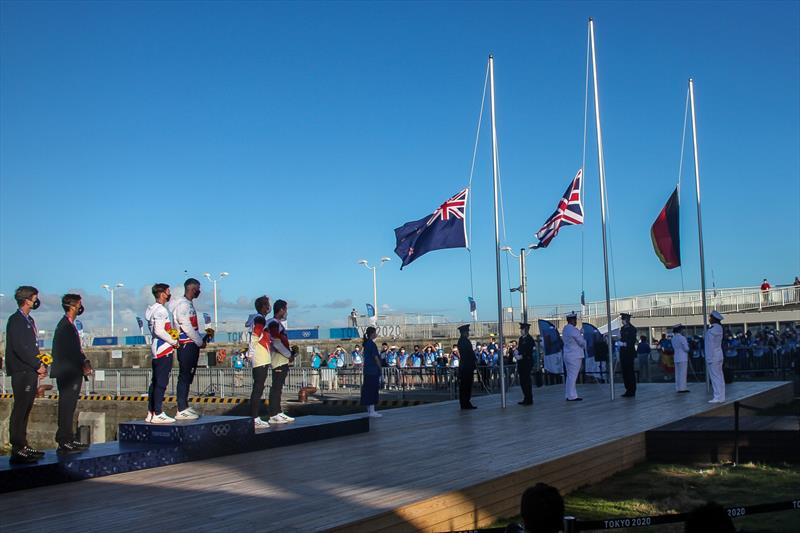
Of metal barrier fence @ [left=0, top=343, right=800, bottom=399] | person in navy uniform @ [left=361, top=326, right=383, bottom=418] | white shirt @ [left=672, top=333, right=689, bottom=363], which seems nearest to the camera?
person in navy uniform @ [left=361, top=326, right=383, bottom=418]

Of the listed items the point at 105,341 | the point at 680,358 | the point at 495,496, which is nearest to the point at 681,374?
the point at 680,358

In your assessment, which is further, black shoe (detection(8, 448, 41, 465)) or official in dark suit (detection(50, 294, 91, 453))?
official in dark suit (detection(50, 294, 91, 453))

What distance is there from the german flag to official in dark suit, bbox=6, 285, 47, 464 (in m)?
15.1

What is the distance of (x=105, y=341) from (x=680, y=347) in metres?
60.9

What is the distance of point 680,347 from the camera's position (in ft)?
64.7

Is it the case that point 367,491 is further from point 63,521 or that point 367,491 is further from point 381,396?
point 381,396

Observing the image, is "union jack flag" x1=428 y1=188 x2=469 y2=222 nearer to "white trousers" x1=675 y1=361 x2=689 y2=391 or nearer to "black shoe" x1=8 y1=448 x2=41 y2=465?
"white trousers" x1=675 y1=361 x2=689 y2=391

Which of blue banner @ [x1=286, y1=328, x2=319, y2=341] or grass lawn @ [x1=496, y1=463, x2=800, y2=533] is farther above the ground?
blue banner @ [x1=286, y1=328, x2=319, y2=341]

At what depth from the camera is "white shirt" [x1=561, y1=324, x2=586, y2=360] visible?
59.4 feet

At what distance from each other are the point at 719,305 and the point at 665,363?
67.6 feet

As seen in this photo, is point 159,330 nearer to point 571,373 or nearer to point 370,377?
point 370,377

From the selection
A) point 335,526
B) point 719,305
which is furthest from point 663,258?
point 719,305

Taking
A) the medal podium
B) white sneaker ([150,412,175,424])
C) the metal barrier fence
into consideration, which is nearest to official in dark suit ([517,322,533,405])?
the metal barrier fence

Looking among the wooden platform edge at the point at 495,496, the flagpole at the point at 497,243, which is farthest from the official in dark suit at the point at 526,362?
the wooden platform edge at the point at 495,496
